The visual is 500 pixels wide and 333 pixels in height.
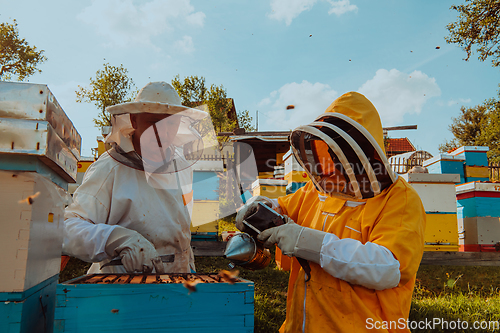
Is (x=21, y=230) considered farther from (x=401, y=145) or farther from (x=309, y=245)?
(x=401, y=145)

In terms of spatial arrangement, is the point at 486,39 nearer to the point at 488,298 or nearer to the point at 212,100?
the point at 488,298

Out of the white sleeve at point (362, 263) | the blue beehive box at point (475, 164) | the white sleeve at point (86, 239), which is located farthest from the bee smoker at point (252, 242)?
the blue beehive box at point (475, 164)

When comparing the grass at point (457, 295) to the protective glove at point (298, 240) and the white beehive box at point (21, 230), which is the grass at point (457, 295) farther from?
the white beehive box at point (21, 230)

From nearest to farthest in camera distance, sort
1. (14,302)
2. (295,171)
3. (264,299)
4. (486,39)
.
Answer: (14,302) < (264,299) < (295,171) < (486,39)

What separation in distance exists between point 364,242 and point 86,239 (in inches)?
57.2

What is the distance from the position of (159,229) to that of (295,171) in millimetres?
4765

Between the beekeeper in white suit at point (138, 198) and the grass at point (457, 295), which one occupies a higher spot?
the beekeeper in white suit at point (138, 198)

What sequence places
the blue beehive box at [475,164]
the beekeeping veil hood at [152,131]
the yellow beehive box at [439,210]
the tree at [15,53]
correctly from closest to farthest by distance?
1. the beekeeping veil hood at [152,131]
2. the yellow beehive box at [439,210]
3. the blue beehive box at [475,164]
4. the tree at [15,53]

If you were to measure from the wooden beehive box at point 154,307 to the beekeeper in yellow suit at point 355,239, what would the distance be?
1.73 feet

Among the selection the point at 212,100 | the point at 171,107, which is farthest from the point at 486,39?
the point at 212,100

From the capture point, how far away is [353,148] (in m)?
1.59

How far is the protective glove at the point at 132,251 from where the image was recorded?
156cm

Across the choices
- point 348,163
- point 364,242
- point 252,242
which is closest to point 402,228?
point 364,242

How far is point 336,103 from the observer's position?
1.78m
